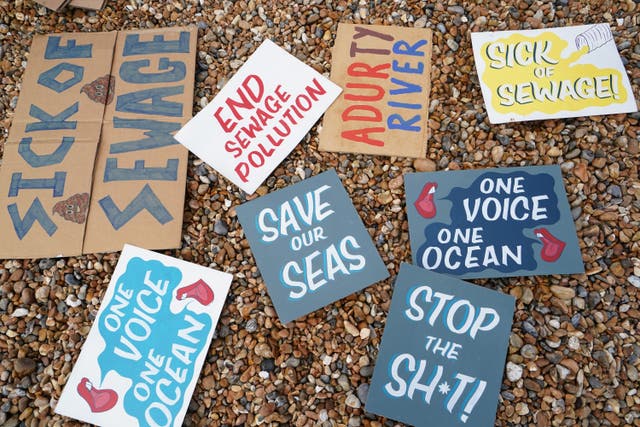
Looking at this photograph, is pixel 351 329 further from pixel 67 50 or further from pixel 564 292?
pixel 67 50

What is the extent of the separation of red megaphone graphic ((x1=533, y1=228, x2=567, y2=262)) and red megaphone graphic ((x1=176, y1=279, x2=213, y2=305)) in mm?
921

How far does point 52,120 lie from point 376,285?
115cm

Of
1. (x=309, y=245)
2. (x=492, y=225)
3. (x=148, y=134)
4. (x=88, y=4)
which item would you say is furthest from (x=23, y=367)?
(x=492, y=225)

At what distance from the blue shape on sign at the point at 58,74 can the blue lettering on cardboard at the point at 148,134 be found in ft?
0.71

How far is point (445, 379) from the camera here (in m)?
1.17

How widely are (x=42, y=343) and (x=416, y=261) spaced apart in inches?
42.0

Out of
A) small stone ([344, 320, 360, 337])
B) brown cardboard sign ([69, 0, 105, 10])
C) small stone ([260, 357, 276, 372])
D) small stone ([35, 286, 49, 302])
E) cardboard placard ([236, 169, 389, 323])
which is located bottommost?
small stone ([260, 357, 276, 372])

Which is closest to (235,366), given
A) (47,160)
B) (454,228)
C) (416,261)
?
(416,261)

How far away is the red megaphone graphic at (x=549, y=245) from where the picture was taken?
125cm

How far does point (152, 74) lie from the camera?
1511 mm

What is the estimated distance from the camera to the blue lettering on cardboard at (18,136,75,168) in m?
1.42

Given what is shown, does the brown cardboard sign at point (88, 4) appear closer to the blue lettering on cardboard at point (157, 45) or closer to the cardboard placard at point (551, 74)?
the blue lettering on cardboard at point (157, 45)

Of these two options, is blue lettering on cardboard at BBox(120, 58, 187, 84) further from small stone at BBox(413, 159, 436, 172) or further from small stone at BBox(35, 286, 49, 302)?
small stone at BBox(413, 159, 436, 172)

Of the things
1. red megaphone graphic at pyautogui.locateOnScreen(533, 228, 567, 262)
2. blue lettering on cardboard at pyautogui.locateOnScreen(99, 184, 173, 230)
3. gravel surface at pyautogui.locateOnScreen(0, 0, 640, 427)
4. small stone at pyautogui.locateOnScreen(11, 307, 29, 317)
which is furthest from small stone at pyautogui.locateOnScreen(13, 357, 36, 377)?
red megaphone graphic at pyautogui.locateOnScreen(533, 228, 567, 262)
